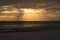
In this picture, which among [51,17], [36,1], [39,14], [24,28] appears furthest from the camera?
[36,1]

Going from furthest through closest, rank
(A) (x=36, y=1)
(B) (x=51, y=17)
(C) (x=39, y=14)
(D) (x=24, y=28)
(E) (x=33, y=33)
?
(A) (x=36, y=1)
(C) (x=39, y=14)
(B) (x=51, y=17)
(D) (x=24, y=28)
(E) (x=33, y=33)

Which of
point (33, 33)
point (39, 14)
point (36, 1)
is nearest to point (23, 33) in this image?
point (33, 33)

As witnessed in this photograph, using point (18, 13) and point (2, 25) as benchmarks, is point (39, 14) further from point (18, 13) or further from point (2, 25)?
point (2, 25)

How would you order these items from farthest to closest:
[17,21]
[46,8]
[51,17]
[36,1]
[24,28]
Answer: [36,1] → [46,8] → [51,17] → [17,21] → [24,28]

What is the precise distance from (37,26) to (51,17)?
1.03m

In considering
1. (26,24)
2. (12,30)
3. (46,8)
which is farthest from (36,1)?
(12,30)

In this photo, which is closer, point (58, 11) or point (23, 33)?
point (23, 33)

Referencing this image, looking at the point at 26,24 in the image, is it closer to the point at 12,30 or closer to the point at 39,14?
the point at 12,30

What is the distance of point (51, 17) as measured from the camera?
21.5ft

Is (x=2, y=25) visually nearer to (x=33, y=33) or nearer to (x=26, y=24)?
Result: (x=26, y=24)

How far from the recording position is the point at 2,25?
5.85 metres

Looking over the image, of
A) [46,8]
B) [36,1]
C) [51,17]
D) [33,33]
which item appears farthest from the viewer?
[36,1]

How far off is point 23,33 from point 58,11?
2.71 metres

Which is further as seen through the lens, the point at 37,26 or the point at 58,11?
the point at 58,11
